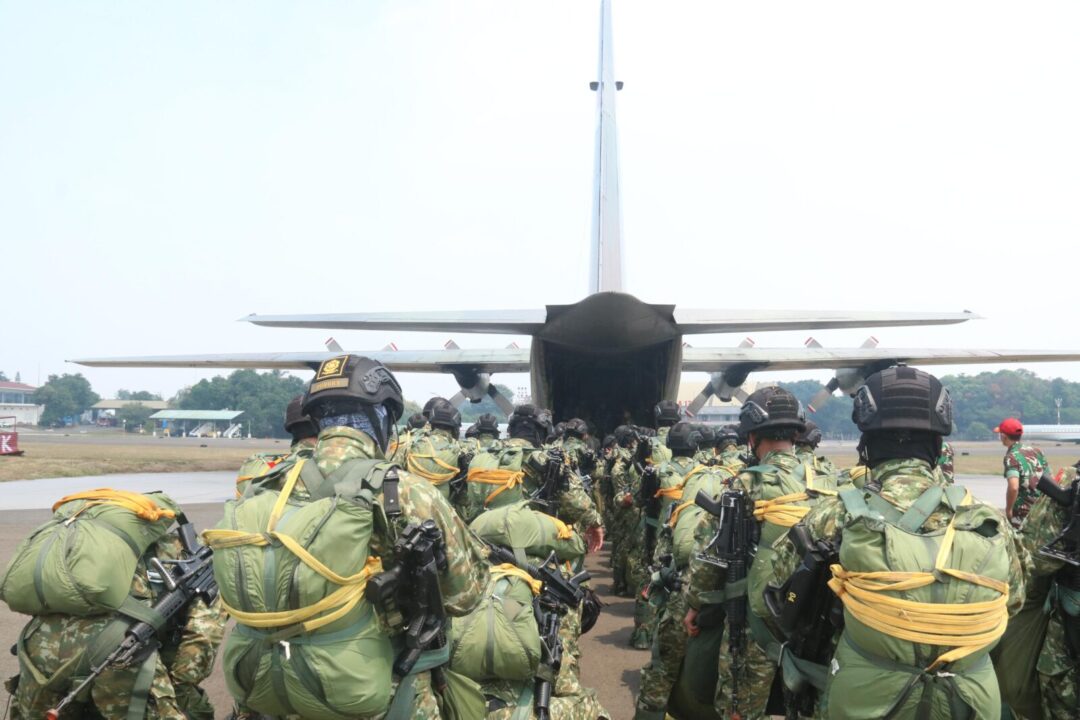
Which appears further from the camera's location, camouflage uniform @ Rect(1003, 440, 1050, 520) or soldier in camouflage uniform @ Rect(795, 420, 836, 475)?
camouflage uniform @ Rect(1003, 440, 1050, 520)

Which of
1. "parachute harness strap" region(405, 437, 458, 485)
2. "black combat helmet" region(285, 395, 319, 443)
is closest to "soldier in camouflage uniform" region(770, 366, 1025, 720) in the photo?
"black combat helmet" region(285, 395, 319, 443)

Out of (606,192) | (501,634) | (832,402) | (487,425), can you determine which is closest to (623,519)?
(487,425)

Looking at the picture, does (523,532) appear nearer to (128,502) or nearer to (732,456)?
(128,502)

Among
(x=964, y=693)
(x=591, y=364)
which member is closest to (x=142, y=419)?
(x=591, y=364)

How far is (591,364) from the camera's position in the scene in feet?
56.2

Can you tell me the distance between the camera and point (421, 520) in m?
2.78

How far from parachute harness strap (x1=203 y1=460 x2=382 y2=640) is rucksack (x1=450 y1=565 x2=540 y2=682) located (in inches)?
37.6

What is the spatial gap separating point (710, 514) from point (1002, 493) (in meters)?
17.5

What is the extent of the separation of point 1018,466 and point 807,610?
7364 mm

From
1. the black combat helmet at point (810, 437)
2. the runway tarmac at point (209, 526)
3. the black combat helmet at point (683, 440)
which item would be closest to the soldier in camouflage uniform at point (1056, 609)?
the runway tarmac at point (209, 526)

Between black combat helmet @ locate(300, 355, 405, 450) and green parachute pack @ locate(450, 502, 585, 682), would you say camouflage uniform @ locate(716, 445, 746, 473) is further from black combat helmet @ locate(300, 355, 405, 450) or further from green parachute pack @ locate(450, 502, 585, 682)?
black combat helmet @ locate(300, 355, 405, 450)

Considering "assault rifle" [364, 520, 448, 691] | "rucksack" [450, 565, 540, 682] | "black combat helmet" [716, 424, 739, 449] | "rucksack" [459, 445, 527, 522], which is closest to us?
"assault rifle" [364, 520, 448, 691]

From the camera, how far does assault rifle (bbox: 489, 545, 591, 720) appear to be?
383cm

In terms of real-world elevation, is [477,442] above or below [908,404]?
below
